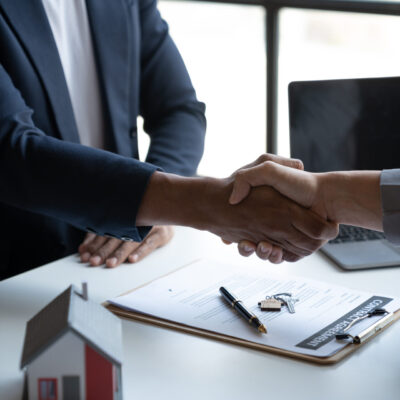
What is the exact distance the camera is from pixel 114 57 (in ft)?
5.87

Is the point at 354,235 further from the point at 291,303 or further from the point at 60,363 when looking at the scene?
the point at 60,363

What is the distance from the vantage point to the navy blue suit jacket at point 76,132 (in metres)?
1.36

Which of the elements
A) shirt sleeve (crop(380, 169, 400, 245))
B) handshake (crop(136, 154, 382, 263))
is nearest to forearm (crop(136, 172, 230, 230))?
handshake (crop(136, 154, 382, 263))

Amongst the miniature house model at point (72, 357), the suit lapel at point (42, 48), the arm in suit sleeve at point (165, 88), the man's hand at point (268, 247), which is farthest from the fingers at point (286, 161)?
the miniature house model at point (72, 357)

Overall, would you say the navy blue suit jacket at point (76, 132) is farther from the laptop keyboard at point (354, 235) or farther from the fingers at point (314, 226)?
the laptop keyboard at point (354, 235)

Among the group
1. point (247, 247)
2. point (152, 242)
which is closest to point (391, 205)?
point (247, 247)

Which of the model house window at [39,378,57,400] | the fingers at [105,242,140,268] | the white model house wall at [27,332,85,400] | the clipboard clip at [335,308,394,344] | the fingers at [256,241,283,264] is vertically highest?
the fingers at [105,242,140,268]

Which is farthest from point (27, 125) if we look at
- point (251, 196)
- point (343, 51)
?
point (343, 51)

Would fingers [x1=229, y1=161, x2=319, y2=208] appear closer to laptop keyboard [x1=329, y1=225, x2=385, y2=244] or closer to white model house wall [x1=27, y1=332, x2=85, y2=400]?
laptop keyboard [x1=329, y1=225, x2=385, y2=244]

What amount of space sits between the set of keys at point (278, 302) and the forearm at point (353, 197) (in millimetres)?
209

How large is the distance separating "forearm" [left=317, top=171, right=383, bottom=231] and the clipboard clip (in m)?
0.21

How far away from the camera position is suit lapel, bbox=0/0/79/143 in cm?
159

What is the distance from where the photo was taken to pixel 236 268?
141 cm

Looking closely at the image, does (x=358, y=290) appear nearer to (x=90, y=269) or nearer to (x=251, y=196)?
(x=251, y=196)
